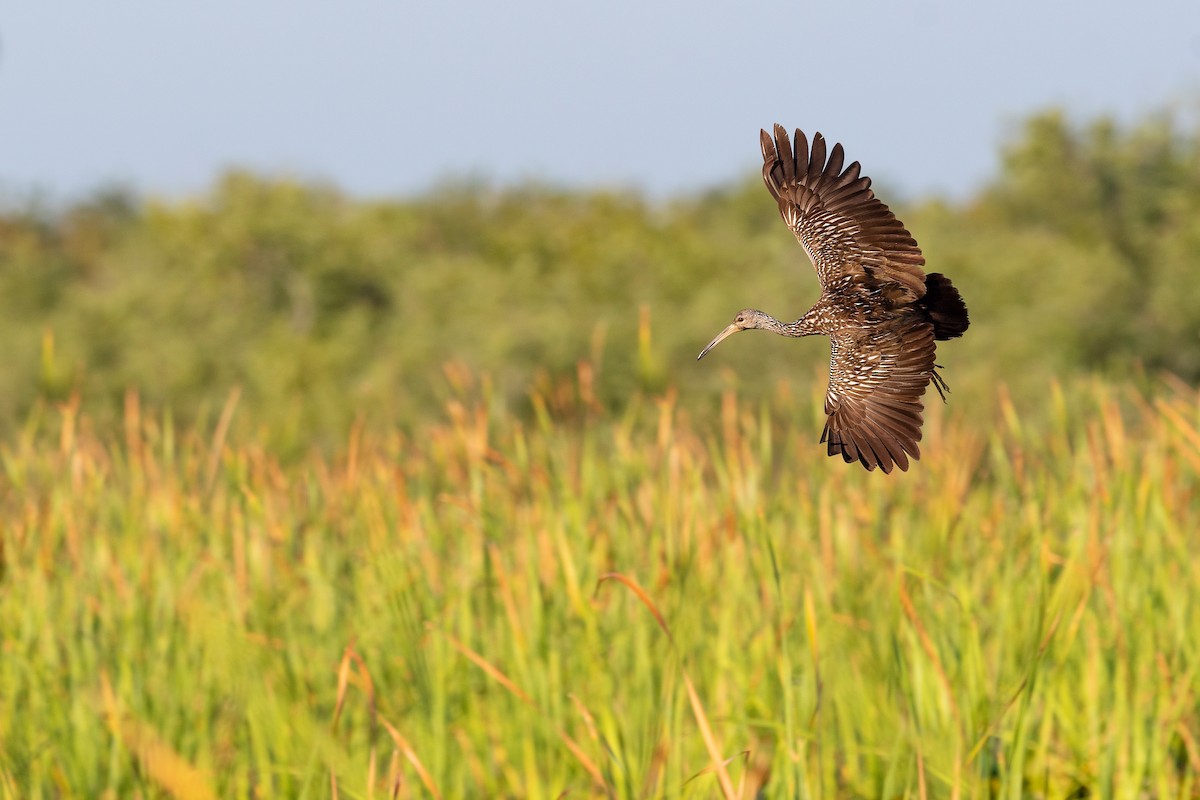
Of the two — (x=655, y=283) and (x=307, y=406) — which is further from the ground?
(x=655, y=283)

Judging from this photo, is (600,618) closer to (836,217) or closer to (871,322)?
(836,217)

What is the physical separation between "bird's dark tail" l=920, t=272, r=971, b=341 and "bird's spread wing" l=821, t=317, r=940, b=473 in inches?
1.0

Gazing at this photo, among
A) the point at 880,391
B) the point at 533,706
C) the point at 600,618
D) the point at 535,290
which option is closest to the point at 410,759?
the point at 533,706

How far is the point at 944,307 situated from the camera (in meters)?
0.92

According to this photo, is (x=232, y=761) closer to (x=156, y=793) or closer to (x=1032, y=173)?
(x=156, y=793)

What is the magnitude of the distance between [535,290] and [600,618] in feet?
106

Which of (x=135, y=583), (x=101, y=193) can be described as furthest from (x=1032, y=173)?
(x=101, y=193)

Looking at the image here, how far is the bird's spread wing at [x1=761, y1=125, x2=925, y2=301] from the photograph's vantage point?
94 centimetres

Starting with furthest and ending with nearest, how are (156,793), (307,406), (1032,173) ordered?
(307,406) < (1032,173) < (156,793)

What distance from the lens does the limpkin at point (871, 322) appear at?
0.88 m

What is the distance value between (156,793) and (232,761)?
56cm

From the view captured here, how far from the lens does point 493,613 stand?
15.1ft

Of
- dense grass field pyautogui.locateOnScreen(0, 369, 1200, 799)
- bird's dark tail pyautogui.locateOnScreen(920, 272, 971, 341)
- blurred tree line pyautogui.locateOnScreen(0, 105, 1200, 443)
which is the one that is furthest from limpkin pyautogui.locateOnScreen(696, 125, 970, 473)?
blurred tree line pyautogui.locateOnScreen(0, 105, 1200, 443)

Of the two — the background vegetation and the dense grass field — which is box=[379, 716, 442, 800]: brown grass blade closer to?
the background vegetation
